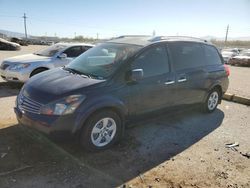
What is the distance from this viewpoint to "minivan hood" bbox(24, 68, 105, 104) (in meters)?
3.78

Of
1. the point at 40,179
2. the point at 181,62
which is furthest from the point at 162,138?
the point at 40,179

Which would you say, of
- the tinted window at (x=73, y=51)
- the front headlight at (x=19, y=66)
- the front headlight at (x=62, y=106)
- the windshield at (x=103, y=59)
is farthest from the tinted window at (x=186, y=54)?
the front headlight at (x=19, y=66)

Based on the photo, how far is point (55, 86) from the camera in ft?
13.1

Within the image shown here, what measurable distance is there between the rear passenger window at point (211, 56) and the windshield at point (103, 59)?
2.20 meters

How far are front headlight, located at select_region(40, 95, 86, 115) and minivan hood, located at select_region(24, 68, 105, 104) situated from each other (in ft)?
0.25

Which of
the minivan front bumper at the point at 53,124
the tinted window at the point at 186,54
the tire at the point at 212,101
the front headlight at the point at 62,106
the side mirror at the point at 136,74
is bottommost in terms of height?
the tire at the point at 212,101

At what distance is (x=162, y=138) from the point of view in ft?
15.6

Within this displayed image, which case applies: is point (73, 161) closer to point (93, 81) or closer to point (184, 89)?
point (93, 81)

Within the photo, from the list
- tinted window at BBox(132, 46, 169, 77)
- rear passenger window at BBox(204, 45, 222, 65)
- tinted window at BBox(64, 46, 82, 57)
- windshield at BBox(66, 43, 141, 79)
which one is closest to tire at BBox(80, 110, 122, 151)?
windshield at BBox(66, 43, 141, 79)

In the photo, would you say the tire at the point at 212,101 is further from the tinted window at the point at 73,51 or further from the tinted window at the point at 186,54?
the tinted window at the point at 73,51

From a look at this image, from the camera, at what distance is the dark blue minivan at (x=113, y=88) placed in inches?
146

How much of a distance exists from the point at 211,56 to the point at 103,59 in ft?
9.30

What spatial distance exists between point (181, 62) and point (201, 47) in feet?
3.27

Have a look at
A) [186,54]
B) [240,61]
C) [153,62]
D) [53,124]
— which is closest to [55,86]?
[53,124]
